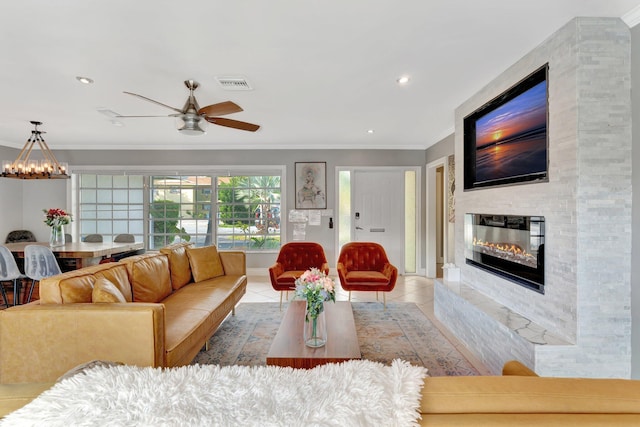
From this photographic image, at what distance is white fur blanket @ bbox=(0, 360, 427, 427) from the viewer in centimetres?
67

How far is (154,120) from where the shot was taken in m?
4.29

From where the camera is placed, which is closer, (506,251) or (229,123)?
(506,251)

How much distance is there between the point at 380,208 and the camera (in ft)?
19.6

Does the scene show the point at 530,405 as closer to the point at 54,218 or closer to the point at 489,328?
the point at 489,328

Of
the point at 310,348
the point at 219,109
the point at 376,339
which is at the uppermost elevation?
the point at 219,109

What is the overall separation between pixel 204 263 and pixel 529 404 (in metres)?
3.50

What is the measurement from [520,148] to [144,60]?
3108mm

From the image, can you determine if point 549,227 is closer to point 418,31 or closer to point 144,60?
point 418,31

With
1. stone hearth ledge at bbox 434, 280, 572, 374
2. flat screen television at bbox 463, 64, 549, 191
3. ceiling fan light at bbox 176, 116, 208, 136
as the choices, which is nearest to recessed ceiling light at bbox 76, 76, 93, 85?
→ ceiling fan light at bbox 176, 116, 208, 136

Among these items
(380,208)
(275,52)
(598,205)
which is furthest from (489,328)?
(380,208)

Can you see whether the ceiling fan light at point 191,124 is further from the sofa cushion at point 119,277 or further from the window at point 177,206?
the window at point 177,206

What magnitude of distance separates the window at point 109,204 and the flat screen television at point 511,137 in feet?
18.6

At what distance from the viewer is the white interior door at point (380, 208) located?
5949 millimetres

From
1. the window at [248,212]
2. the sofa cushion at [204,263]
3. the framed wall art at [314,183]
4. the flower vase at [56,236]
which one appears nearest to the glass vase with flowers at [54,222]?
the flower vase at [56,236]
